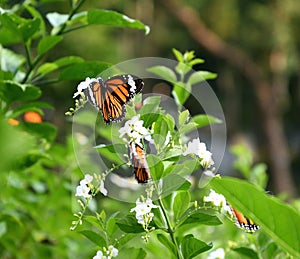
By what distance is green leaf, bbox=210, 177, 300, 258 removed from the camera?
0.32 meters

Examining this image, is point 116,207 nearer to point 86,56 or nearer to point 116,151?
point 116,151

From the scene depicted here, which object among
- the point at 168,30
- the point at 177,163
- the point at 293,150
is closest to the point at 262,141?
the point at 293,150

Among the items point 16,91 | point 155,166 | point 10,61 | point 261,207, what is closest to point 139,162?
point 155,166

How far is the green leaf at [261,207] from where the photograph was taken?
12.6 inches

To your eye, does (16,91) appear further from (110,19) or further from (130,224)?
(130,224)

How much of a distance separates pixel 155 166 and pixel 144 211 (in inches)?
1.7

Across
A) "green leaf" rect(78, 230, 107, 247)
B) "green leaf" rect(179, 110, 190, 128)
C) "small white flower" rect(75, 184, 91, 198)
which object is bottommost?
"green leaf" rect(78, 230, 107, 247)

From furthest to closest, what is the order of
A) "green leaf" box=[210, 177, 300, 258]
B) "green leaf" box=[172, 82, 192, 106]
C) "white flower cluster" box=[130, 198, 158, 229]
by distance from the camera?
"green leaf" box=[172, 82, 192, 106], "white flower cluster" box=[130, 198, 158, 229], "green leaf" box=[210, 177, 300, 258]

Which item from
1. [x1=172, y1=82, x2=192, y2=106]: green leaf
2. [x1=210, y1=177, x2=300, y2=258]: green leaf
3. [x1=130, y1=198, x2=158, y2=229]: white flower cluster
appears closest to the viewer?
[x1=210, y1=177, x2=300, y2=258]: green leaf

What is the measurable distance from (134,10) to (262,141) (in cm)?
299

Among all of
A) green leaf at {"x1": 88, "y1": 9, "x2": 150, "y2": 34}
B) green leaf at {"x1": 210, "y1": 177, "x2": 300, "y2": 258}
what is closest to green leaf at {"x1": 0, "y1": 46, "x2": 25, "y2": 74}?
green leaf at {"x1": 88, "y1": 9, "x2": 150, "y2": 34}

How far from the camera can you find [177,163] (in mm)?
514

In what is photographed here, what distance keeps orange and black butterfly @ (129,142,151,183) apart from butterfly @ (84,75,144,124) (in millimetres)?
30

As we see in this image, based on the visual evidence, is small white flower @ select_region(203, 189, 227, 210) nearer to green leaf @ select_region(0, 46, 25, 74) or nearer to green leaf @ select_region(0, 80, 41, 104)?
green leaf @ select_region(0, 80, 41, 104)
